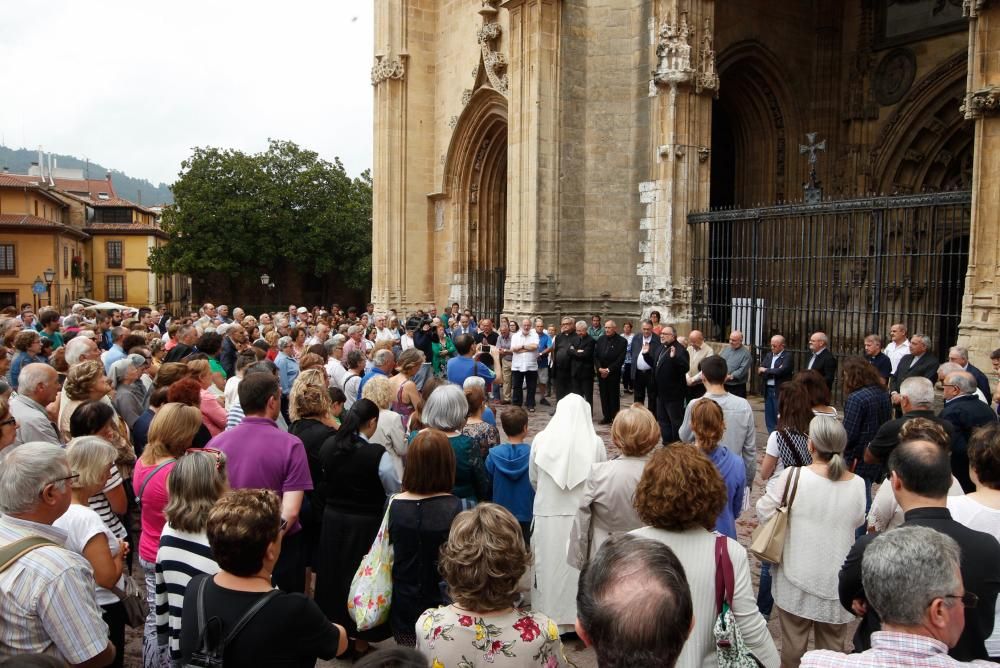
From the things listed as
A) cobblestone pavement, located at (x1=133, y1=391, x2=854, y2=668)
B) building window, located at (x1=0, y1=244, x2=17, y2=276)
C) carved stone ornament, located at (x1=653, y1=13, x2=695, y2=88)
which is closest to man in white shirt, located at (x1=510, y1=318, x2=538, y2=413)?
cobblestone pavement, located at (x1=133, y1=391, x2=854, y2=668)

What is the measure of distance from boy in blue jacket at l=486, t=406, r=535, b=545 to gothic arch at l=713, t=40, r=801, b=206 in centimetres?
1531

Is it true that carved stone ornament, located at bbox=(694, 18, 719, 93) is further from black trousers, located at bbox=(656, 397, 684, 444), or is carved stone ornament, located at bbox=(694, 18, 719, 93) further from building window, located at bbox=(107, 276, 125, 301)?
building window, located at bbox=(107, 276, 125, 301)

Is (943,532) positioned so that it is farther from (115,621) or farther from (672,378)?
(672,378)

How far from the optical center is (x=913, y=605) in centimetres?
213

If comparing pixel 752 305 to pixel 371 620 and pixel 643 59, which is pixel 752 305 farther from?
pixel 371 620

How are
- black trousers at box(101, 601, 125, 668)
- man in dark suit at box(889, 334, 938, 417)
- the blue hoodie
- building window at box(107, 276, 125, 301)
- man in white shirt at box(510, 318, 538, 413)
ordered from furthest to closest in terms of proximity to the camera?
building window at box(107, 276, 125, 301) → man in white shirt at box(510, 318, 538, 413) → man in dark suit at box(889, 334, 938, 417) → the blue hoodie → black trousers at box(101, 601, 125, 668)

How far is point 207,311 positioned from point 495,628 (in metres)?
14.6

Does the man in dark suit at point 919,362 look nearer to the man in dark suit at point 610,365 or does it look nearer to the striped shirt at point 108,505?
the man in dark suit at point 610,365

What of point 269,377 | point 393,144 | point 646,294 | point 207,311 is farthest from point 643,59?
point 269,377

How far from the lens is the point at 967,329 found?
34.4 feet

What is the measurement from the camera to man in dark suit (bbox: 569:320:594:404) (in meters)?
12.6

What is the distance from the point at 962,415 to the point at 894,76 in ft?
48.3

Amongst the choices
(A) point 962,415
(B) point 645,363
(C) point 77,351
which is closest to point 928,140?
(B) point 645,363

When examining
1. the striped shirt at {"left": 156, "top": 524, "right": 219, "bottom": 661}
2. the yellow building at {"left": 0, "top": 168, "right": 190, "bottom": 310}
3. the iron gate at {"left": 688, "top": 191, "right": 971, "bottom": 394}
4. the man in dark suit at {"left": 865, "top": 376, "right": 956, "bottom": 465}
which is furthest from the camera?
the yellow building at {"left": 0, "top": 168, "right": 190, "bottom": 310}
